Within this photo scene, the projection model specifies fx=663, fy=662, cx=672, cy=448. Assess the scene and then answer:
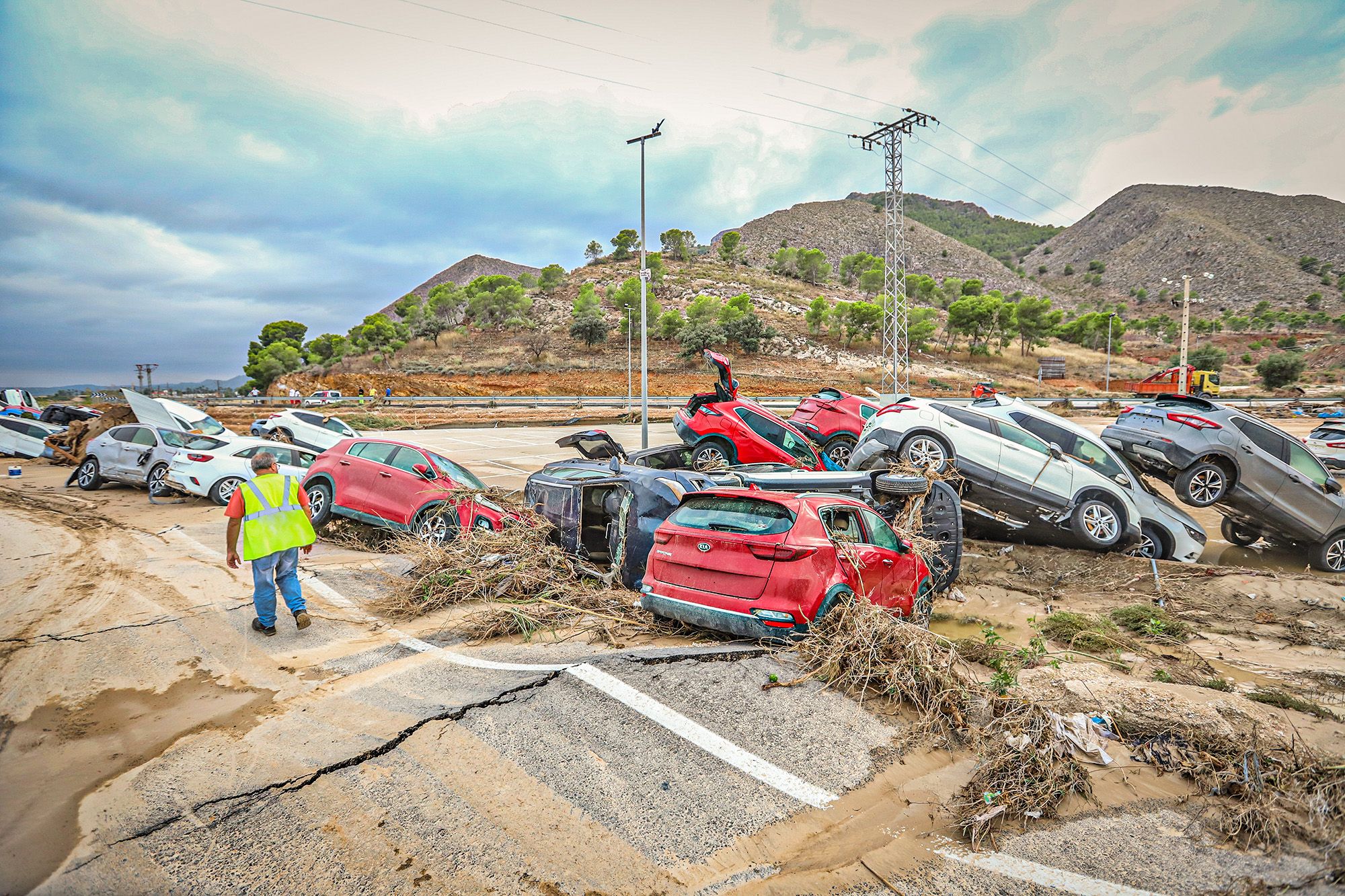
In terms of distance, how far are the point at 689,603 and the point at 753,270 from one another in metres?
115

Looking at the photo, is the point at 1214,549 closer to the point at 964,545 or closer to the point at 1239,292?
the point at 964,545

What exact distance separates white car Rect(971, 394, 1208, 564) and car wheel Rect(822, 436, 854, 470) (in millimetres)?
3741

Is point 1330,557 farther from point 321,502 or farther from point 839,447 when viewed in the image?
point 321,502

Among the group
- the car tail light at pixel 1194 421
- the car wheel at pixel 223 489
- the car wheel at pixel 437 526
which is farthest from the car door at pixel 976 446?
the car wheel at pixel 223 489

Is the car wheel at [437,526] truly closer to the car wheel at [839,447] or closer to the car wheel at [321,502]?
the car wheel at [321,502]

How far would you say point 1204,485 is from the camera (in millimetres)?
9695

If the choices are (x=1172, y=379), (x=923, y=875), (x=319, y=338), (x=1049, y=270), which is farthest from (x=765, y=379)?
(x=1049, y=270)

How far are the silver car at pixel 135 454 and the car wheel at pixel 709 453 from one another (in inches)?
355

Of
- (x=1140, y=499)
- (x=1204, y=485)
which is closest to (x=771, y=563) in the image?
(x=1140, y=499)

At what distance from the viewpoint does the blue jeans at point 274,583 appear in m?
5.84

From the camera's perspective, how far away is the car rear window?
514 cm

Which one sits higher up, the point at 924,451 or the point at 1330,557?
the point at 924,451

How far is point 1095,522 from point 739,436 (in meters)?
5.58

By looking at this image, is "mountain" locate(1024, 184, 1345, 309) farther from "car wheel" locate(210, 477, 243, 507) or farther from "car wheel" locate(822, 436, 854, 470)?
"car wheel" locate(210, 477, 243, 507)
